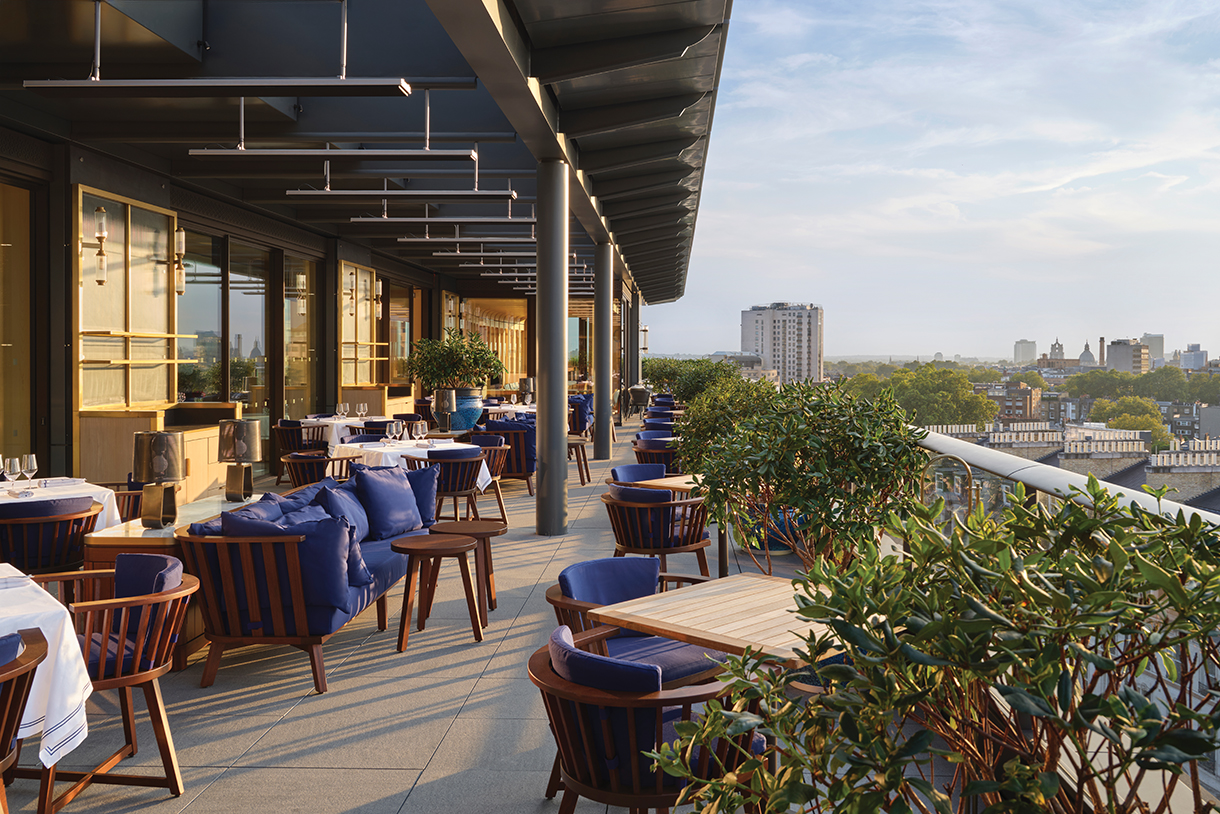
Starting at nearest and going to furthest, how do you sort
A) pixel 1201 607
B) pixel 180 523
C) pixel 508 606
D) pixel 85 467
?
pixel 1201 607 → pixel 180 523 → pixel 508 606 → pixel 85 467

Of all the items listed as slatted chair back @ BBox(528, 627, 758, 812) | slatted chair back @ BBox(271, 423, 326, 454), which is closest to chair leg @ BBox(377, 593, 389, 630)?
slatted chair back @ BBox(528, 627, 758, 812)

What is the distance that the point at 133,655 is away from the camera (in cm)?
296

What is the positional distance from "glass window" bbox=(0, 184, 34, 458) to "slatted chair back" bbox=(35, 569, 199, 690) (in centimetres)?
548

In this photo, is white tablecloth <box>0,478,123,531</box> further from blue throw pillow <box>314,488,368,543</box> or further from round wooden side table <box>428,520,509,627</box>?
round wooden side table <box>428,520,509,627</box>

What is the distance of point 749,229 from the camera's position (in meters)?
51.7

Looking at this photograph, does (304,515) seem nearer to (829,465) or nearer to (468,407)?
(829,465)

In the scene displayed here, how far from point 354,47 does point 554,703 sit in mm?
6359

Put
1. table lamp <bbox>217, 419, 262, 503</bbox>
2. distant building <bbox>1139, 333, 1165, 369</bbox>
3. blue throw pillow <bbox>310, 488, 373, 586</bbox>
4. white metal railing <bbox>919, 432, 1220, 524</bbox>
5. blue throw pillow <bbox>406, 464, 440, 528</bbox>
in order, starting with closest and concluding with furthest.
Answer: white metal railing <bbox>919, 432, 1220, 524</bbox>, blue throw pillow <bbox>310, 488, 373, 586</bbox>, table lamp <bbox>217, 419, 262, 503</bbox>, blue throw pillow <bbox>406, 464, 440, 528</bbox>, distant building <bbox>1139, 333, 1165, 369</bbox>

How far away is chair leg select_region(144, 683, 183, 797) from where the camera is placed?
113 inches

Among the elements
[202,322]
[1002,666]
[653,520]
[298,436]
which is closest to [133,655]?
[653,520]

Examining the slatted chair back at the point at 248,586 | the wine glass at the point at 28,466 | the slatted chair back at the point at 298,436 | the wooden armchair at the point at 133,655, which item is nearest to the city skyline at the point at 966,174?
the slatted chair back at the point at 248,586

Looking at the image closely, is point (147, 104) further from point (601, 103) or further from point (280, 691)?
point (280, 691)

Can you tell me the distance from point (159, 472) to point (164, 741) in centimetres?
180

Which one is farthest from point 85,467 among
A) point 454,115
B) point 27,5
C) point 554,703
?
point 554,703
